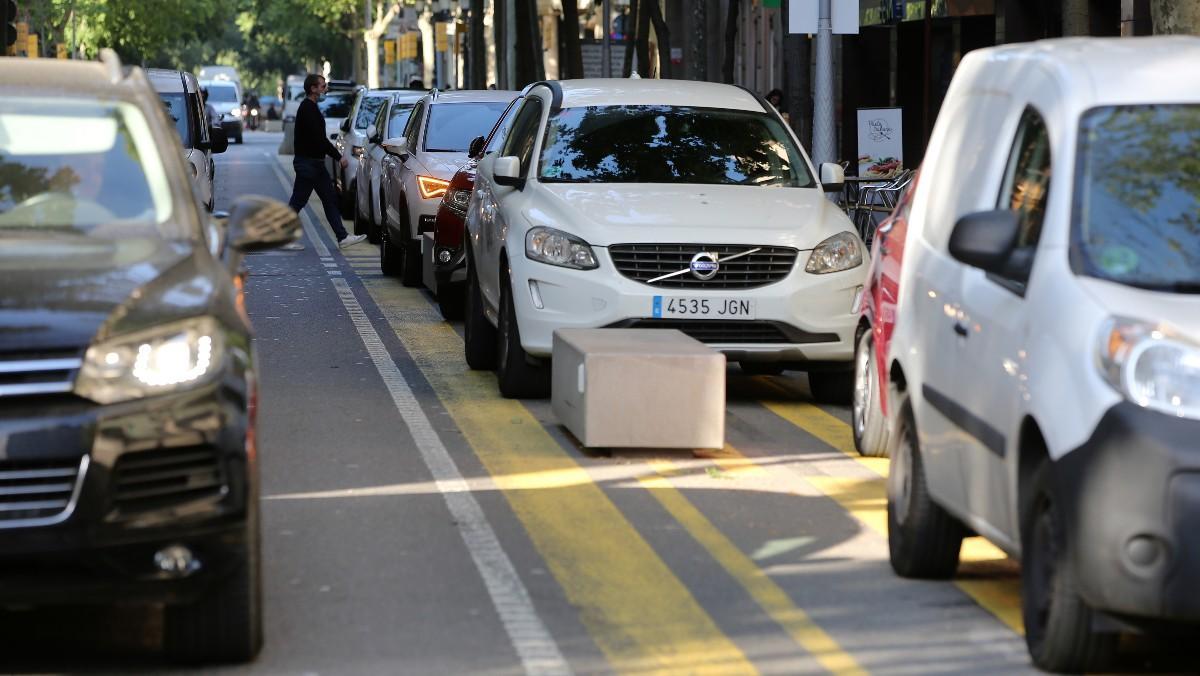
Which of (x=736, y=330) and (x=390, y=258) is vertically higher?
(x=736, y=330)

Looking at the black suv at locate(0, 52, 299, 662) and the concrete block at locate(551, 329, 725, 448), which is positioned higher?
the black suv at locate(0, 52, 299, 662)

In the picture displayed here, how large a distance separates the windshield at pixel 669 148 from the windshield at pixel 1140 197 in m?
6.02

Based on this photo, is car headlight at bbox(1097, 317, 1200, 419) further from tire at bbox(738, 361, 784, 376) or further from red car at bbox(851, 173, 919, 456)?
tire at bbox(738, 361, 784, 376)

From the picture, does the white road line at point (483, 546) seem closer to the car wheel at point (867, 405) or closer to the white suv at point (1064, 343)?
the white suv at point (1064, 343)

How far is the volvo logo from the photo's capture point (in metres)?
11.6

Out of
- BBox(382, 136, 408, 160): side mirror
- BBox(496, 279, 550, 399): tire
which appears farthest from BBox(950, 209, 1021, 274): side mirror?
BBox(382, 136, 408, 160): side mirror

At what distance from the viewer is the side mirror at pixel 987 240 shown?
6.42 metres

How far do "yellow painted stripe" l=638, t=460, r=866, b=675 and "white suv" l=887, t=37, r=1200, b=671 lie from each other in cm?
51

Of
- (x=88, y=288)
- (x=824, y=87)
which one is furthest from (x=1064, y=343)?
(x=824, y=87)

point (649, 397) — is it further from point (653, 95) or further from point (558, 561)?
point (653, 95)

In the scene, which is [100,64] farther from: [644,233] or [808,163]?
[808,163]

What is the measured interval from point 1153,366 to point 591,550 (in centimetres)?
276

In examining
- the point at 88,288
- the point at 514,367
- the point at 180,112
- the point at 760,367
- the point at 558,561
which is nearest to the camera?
the point at 88,288

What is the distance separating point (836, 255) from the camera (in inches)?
470
